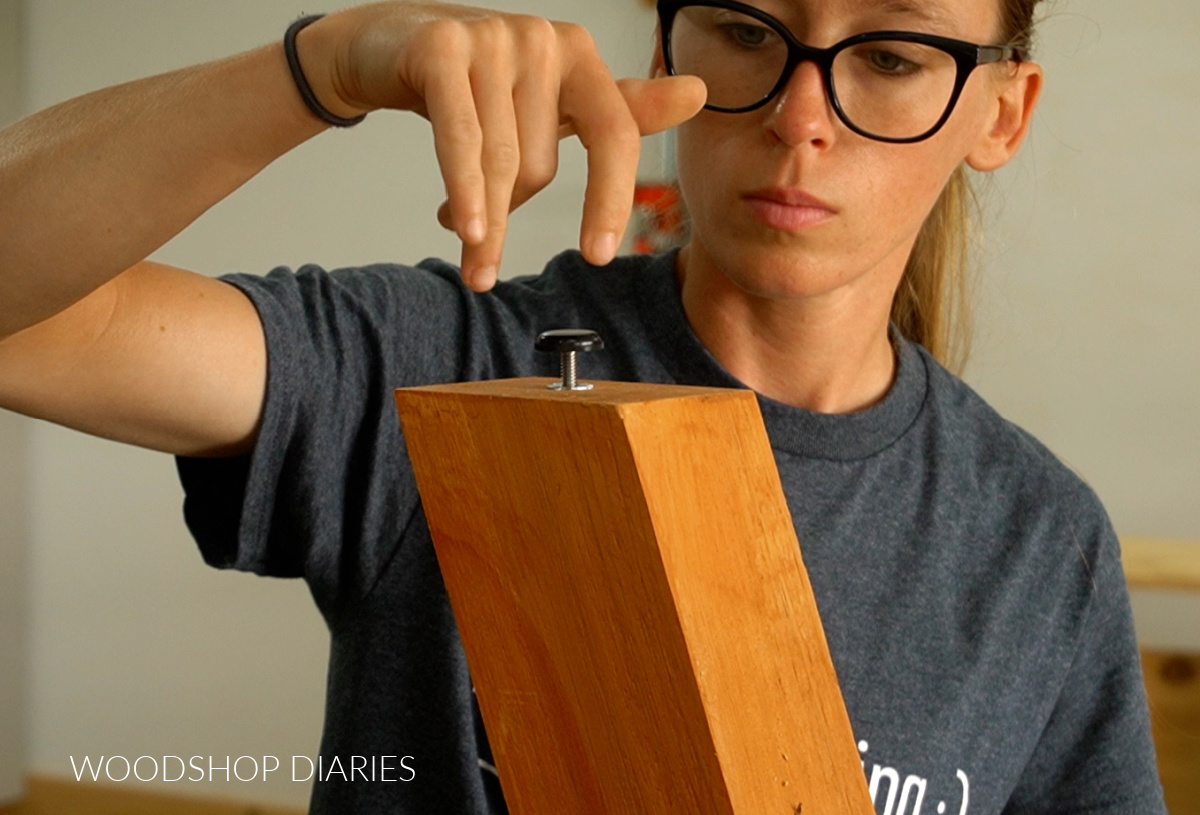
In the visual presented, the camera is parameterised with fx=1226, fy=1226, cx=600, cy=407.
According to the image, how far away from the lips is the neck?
105mm

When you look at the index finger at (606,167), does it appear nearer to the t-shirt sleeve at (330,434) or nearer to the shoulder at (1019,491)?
the t-shirt sleeve at (330,434)

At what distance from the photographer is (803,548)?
881 mm

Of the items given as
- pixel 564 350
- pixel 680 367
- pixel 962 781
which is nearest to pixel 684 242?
pixel 680 367

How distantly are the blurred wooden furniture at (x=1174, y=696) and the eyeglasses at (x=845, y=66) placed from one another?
108 cm

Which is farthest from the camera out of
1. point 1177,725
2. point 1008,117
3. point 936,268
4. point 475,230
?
point 1177,725

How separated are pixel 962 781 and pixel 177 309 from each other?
0.63 m

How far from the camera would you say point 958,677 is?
90cm

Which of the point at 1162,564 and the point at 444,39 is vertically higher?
the point at 444,39

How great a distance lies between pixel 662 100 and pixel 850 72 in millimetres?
314

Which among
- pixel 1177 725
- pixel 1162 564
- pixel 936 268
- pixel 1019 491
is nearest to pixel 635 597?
pixel 1019 491

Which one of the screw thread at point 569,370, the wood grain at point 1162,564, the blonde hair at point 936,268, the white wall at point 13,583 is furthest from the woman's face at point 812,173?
the white wall at point 13,583

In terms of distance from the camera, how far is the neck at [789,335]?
930mm

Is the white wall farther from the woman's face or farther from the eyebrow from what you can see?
the eyebrow

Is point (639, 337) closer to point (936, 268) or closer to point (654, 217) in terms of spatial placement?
point (936, 268)
